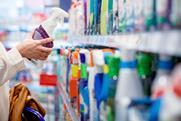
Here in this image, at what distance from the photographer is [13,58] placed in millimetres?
2260

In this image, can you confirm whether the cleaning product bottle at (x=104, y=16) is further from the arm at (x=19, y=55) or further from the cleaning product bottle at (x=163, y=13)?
the cleaning product bottle at (x=163, y=13)

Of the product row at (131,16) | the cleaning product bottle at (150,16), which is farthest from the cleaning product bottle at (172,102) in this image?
the cleaning product bottle at (150,16)

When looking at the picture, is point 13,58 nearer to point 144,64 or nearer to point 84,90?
point 84,90

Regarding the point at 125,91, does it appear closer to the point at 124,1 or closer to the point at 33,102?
the point at 124,1

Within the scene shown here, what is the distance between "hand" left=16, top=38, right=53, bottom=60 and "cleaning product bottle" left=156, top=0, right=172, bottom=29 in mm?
1529

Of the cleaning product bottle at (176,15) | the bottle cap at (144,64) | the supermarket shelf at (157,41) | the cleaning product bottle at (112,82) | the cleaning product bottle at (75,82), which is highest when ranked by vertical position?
the cleaning product bottle at (176,15)

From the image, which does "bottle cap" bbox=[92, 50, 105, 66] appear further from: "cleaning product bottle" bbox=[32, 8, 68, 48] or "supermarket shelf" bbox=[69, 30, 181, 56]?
"cleaning product bottle" bbox=[32, 8, 68, 48]

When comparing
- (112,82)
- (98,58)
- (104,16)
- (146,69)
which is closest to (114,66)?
(112,82)

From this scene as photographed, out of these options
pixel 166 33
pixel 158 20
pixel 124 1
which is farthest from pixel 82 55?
pixel 166 33

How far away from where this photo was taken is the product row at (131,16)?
819mm

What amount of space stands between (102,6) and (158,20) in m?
Answer: 1.08

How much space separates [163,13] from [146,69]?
209mm

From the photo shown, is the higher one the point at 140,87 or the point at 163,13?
the point at 163,13

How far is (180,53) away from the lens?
68 centimetres
